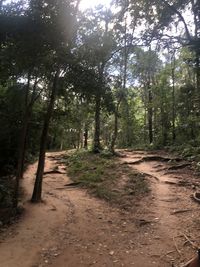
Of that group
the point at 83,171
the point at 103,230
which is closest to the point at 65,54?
the point at 103,230

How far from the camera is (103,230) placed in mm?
8812

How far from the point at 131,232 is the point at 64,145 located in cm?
3543

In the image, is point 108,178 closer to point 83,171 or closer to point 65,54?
point 83,171

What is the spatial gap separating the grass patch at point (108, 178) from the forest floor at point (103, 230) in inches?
14.6

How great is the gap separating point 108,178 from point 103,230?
5.34 metres

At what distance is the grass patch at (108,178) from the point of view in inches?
475

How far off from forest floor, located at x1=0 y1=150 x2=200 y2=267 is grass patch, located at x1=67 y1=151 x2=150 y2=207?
0.37m

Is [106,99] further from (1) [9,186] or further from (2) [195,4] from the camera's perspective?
(1) [9,186]

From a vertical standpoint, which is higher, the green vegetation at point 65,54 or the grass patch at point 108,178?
the green vegetation at point 65,54

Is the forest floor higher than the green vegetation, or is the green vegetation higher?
the green vegetation

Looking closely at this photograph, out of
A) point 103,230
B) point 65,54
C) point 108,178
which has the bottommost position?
point 103,230

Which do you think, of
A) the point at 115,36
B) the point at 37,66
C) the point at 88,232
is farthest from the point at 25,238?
the point at 115,36

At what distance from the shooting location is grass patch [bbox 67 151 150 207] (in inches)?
475

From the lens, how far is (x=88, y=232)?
28.5ft
